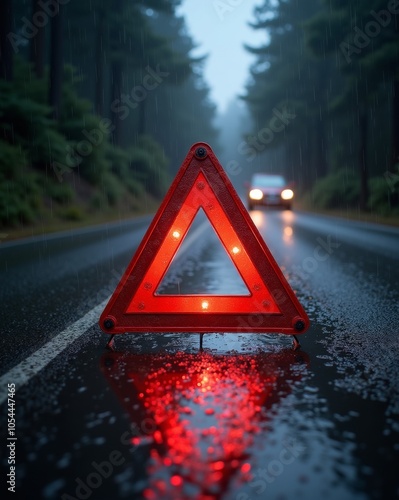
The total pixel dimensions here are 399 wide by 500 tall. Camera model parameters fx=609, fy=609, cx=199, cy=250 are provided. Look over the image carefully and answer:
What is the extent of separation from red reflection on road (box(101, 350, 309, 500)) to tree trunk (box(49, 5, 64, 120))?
26.6 metres

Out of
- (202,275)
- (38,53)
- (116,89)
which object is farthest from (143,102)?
(202,275)

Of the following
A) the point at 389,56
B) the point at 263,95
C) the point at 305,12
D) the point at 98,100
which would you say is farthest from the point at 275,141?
the point at 389,56

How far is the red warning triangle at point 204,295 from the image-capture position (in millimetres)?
4902

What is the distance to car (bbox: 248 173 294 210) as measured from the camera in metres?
30.8

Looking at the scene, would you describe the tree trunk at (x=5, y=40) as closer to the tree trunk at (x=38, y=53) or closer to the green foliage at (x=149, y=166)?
the tree trunk at (x=38, y=53)

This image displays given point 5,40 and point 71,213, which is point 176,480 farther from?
point 5,40

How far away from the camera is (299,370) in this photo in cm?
436

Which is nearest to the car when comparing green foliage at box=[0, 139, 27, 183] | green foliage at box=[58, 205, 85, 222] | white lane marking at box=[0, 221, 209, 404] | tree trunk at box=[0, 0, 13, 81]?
green foliage at box=[58, 205, 85, 222]

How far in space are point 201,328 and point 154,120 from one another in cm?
6867

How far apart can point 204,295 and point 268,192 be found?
26299mm

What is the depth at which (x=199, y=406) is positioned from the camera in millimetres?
3557

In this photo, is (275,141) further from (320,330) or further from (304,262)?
(320,330)

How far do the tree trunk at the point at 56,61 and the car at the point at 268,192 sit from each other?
10381 millimetres

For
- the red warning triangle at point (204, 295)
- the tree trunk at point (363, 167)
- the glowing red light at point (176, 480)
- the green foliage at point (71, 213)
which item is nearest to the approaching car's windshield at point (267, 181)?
the tree trunk at point (363, 167)
